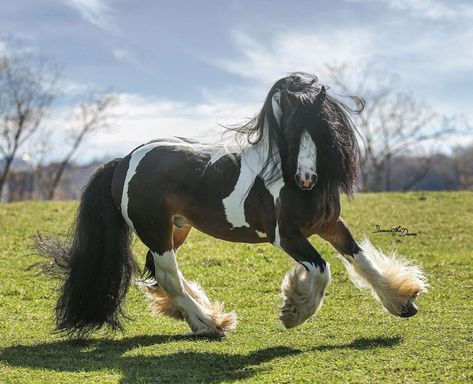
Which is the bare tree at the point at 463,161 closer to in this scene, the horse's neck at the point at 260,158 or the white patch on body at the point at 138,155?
the white patch on body at the point at 138,155

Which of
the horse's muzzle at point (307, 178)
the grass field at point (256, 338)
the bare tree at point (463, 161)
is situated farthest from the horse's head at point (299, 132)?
the bare tree at point (463, 161)

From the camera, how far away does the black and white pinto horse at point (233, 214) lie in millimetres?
7047

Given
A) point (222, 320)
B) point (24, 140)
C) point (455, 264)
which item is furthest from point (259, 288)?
point (24, 140)

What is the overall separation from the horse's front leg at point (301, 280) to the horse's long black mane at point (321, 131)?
645 millimetres

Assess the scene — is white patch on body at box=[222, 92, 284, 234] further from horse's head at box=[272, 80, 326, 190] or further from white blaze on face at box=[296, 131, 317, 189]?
white blaze on face at box=[296, 131, 317, 189]

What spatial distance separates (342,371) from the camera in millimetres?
6098

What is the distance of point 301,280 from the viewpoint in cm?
701

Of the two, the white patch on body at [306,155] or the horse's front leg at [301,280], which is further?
the horse's front leg at [301,280]

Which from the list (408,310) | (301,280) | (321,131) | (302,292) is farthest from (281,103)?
(408,310)

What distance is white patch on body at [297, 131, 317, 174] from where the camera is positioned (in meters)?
6.74

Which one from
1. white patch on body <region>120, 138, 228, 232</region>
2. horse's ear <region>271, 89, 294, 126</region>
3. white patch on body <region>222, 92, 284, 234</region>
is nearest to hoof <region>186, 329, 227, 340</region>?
white patch on body <region>222, 92, 284, 234</region>

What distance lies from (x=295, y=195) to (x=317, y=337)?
5.40 feet

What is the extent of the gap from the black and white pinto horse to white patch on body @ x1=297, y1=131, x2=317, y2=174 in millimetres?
11

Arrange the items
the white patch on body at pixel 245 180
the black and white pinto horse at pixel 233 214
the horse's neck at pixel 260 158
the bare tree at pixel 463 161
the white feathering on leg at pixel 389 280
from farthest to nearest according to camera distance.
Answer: the bare tree at pixel 463 161
the white feathering on leg at pixel 389 280
the white patch on body at pixel 245 180
the horse's neck at pixel 260 158
the black and white pinto horse at pixel 233 214
